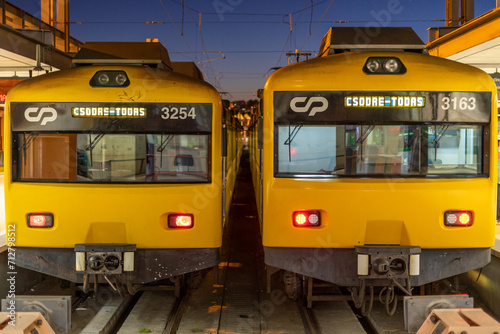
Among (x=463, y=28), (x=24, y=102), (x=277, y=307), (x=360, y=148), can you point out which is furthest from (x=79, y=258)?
(x=463, y=28)

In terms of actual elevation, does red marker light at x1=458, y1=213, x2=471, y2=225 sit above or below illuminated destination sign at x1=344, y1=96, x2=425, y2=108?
below

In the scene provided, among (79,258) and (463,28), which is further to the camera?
(463,28)

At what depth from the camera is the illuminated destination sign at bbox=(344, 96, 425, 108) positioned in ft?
17.1

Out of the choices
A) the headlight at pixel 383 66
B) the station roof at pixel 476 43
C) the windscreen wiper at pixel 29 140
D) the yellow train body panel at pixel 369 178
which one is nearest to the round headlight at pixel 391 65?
the headlight at pixel 383 66

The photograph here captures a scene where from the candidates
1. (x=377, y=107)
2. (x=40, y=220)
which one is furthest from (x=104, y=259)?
(x=377, y=107)

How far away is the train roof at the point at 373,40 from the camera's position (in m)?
5.91

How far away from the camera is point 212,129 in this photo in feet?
18.0

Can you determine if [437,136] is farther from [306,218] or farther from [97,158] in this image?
[97,158]

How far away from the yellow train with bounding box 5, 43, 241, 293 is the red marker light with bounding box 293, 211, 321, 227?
90cm

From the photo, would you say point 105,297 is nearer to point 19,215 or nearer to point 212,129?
point 19,215

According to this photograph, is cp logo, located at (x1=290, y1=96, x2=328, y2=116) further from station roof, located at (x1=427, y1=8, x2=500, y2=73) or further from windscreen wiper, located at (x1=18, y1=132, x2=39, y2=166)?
station roof, located at (x1=427, y1=8, x2=500, y2=73)

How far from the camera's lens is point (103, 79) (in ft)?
17.9

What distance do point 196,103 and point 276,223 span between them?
1.53 metres

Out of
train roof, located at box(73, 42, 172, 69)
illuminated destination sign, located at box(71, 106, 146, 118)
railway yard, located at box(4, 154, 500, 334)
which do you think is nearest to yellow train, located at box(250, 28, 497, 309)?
railway yard, located at box(4, 154, 500, 334)
